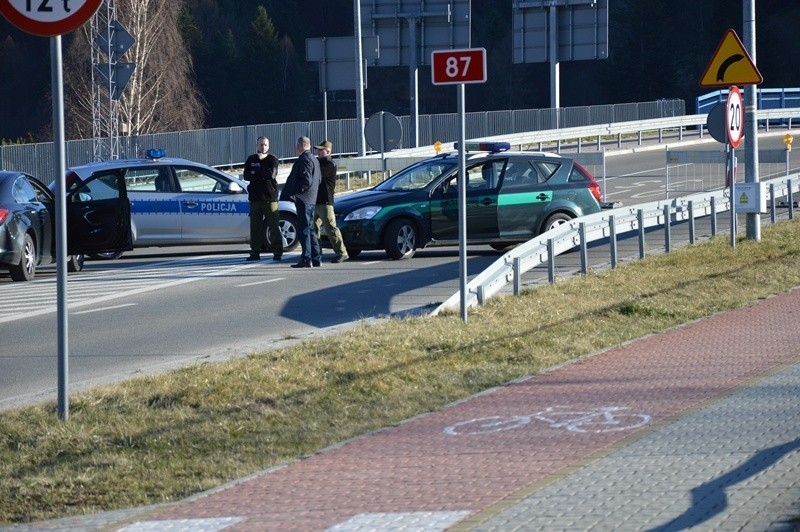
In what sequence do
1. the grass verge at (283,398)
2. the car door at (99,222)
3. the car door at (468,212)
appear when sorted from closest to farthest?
the grass verge at (283,398) < the car door at (99,222) < the car door at (468,212)

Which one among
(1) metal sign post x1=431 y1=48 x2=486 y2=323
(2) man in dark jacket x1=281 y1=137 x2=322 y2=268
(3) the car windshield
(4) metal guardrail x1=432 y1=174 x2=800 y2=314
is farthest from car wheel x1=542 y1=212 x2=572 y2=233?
(1) metal sign post x1=431 y1=48 x2=486 y2=323

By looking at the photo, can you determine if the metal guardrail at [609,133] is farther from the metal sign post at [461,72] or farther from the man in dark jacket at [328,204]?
the metal sign post at [461,72]

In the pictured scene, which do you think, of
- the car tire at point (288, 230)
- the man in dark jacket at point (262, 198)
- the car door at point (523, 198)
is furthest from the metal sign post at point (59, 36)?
the car tire at point (288, 230)

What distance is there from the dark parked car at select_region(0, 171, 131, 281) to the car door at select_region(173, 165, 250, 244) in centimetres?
194

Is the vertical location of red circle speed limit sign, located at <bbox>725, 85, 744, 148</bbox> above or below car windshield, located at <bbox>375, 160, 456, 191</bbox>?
above

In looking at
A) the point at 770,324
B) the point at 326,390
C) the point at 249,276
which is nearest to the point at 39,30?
the point at 326,390

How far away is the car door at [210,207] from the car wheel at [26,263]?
3275 millimetres

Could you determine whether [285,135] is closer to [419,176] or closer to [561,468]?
[419,176]

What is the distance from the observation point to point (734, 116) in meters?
19.6

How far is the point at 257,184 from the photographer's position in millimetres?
20172

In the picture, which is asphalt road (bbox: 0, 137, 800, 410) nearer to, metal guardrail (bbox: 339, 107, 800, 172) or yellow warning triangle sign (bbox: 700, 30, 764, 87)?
yellow warning triangle sign (bbox: 700, 30, 764, 87)

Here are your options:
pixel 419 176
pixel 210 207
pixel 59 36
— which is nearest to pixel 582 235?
pixel 419 176

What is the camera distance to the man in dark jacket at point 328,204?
64.0 ft

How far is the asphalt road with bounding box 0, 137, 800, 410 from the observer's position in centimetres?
1195
